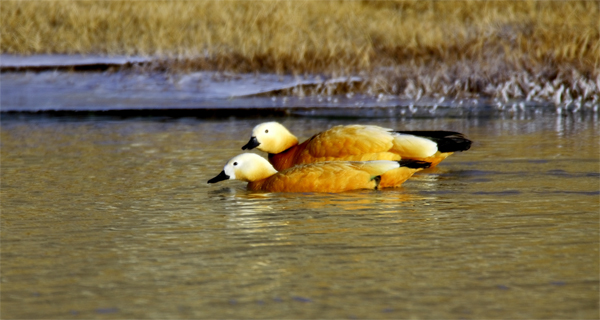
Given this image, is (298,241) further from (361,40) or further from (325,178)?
(361,40)

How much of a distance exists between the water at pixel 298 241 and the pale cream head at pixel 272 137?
0.48 m

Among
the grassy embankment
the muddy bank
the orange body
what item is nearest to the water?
the orange body

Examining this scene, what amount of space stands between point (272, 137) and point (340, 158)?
87cm

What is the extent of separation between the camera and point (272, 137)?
8758 millimetres

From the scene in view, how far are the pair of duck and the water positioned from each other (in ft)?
0.51

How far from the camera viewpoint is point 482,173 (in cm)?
801

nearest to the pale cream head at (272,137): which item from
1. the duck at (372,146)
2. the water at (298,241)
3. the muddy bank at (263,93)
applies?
the duck at (372,146)

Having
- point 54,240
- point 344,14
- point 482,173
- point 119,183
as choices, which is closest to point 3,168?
point 119,183

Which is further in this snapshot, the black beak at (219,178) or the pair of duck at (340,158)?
the black beak at (219,178)

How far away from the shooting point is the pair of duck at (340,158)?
7.30m

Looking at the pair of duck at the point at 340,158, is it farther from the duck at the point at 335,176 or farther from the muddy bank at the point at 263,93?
the muddy bank at the point at 263,93

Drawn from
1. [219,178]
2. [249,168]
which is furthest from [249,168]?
[219,178]

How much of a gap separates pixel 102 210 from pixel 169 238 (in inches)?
46.8

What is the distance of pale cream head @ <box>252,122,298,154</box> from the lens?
875 cm
